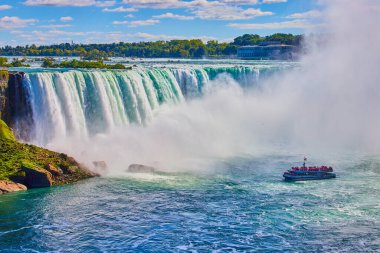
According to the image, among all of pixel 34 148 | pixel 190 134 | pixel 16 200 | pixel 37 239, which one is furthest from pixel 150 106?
pixel 37 239

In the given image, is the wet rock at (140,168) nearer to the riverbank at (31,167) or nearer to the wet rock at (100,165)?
the wet rock at (100,165)

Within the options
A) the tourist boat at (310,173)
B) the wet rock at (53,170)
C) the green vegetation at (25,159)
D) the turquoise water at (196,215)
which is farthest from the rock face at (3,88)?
the tourist boat at (310,173)

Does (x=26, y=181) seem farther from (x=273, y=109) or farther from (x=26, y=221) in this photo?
(x=273, y=109)

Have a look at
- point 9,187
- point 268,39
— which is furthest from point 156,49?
point 9,187

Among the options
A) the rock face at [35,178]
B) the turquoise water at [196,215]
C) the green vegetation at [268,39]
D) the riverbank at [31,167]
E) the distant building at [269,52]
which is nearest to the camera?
the turquoise water at [196,215]

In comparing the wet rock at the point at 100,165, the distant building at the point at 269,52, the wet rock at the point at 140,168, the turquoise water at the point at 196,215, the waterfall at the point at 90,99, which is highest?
the distant building at the point at 269,52

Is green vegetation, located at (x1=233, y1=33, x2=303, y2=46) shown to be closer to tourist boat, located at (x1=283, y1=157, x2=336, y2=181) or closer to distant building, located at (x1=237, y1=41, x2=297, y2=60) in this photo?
distant building, located at (x1=237, y1=41, x2=297, y2=60)

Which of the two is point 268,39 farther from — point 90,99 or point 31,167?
point 31,167
